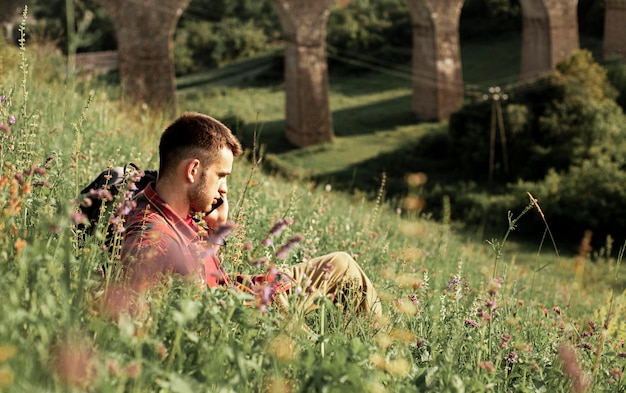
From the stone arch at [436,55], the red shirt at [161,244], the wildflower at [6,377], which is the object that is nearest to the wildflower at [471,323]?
the red shirt at [161,244]

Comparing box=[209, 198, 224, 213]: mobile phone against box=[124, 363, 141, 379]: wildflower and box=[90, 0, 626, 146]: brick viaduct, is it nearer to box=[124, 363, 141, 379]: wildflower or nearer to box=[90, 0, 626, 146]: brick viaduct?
box=[124, 363, 141, 379]: wildflower

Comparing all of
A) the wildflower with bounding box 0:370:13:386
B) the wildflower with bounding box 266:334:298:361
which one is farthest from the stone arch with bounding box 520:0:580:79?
the wildflower with bounding box 0:370:13:386

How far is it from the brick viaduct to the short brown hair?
43.9 feet

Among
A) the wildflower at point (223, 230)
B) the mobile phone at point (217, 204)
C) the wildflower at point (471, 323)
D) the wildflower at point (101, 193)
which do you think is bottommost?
the wildflower at point (471, 323)

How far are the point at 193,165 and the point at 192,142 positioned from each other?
97mm

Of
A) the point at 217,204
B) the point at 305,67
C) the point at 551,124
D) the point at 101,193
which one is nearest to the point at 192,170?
the point at 217,204

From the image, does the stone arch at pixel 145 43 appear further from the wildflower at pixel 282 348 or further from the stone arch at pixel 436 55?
the wildflower at pixel 282 348

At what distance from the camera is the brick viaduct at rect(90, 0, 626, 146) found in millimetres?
20328

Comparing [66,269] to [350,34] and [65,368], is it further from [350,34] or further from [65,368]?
[350,34]

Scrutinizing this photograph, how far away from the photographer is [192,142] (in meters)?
3.45

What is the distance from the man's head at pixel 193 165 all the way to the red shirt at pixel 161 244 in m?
0.07

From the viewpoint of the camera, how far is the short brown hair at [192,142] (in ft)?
11.3

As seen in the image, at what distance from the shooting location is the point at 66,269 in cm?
214

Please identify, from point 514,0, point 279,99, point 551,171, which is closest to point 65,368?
point 551,171
